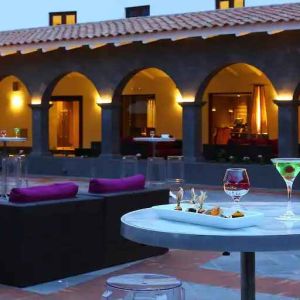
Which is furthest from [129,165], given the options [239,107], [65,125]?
[65,125]

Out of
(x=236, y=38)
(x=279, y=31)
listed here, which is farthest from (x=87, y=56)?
(x=279, y=31)

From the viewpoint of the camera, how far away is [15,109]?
24.8 m

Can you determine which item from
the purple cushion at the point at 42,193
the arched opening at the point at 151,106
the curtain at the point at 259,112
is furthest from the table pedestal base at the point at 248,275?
the arched opening at the point at 151,106

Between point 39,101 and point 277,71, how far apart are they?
6.82 m

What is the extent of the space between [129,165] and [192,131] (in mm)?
1824

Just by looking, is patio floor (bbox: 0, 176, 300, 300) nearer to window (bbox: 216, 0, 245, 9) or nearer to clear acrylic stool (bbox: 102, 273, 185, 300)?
clear acrylic stool (bbox: 102, 273, 185, 300)

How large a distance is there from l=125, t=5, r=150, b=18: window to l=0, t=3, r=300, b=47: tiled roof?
161 inches

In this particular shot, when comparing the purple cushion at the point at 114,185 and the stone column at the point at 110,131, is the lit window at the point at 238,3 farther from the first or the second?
the purple cushion at the point at 114,185

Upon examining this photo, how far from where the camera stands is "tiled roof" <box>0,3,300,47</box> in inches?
597

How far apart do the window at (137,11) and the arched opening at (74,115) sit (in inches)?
112

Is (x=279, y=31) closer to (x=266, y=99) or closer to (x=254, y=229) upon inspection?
(x=266, y=99)

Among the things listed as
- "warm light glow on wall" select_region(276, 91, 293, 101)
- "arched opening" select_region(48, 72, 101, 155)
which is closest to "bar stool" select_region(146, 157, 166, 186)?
"warm light glow on wall" select_region(276, 91, 293, 101)

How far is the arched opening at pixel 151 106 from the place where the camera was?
2231 centimetres

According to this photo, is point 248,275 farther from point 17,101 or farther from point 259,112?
point 17,101
